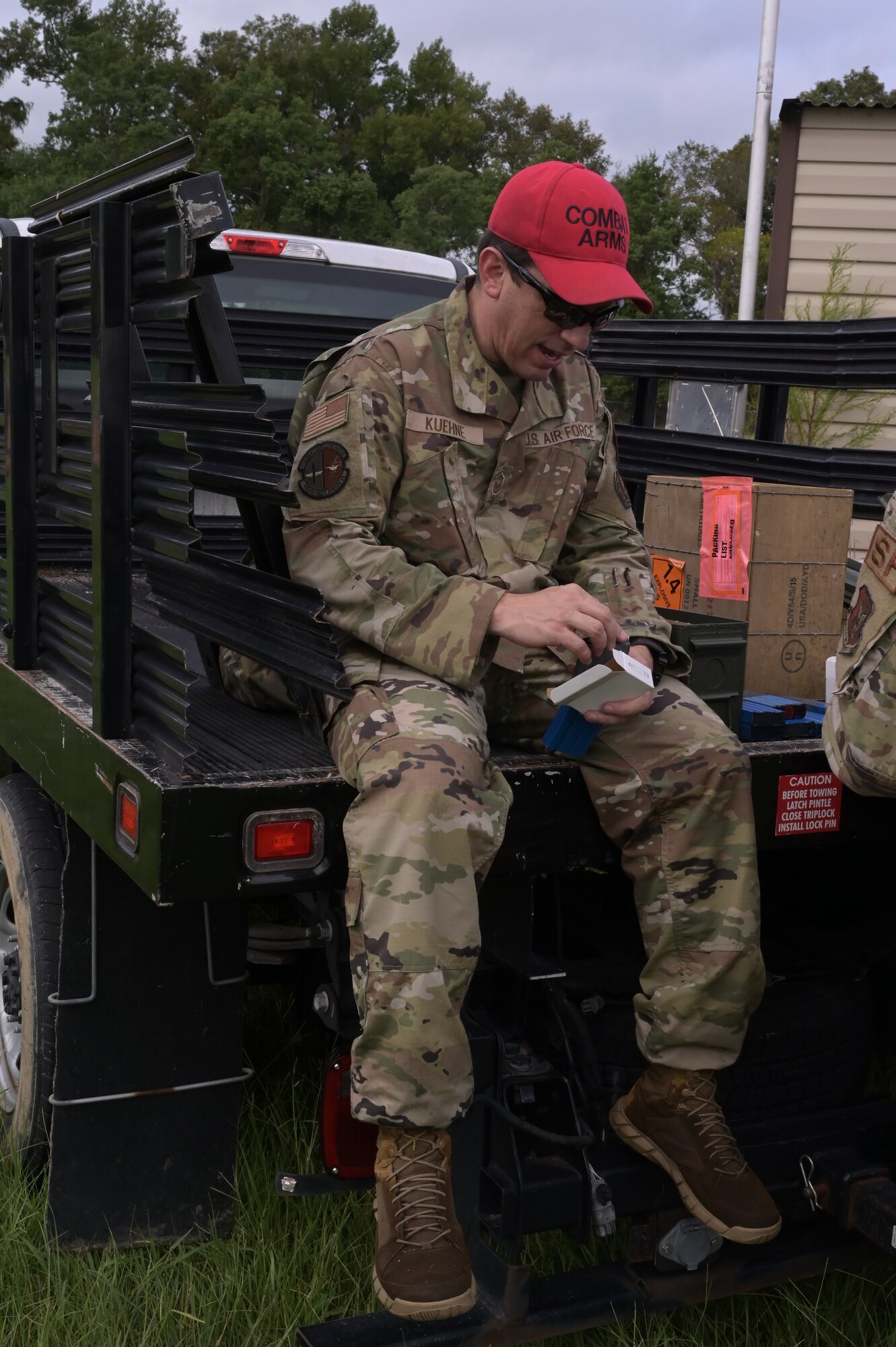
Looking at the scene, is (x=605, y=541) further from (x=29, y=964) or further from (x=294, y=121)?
(x=294, y=121)

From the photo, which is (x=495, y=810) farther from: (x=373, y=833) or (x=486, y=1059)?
(x=486, y=1059)

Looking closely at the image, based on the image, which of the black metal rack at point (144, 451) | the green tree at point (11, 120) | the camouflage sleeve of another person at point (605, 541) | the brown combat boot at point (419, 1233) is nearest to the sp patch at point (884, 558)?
the camouflage sleeve of another person at point (605, 541)

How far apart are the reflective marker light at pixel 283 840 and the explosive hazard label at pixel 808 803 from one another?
814 mm

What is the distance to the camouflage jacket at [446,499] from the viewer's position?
2.42 meters

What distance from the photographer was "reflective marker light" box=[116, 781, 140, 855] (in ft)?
6.96

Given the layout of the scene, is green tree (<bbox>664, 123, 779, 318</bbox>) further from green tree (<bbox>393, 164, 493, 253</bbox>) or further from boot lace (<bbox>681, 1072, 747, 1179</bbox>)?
boot lace (<bbox>681, 1072, 747, 1179</bbox>)

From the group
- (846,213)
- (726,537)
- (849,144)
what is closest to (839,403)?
(846,213)

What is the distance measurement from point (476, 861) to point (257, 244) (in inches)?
140

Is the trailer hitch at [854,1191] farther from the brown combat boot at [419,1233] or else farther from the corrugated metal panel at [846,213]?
the corrugated metal panel at [846,213]

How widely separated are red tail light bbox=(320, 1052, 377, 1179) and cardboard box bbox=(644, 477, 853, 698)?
1.17 m

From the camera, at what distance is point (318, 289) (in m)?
5.29

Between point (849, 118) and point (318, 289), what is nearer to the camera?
point (318, 289)

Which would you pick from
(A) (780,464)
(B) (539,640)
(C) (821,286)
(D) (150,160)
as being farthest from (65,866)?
(C) (821,286)

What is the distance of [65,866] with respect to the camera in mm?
2561
